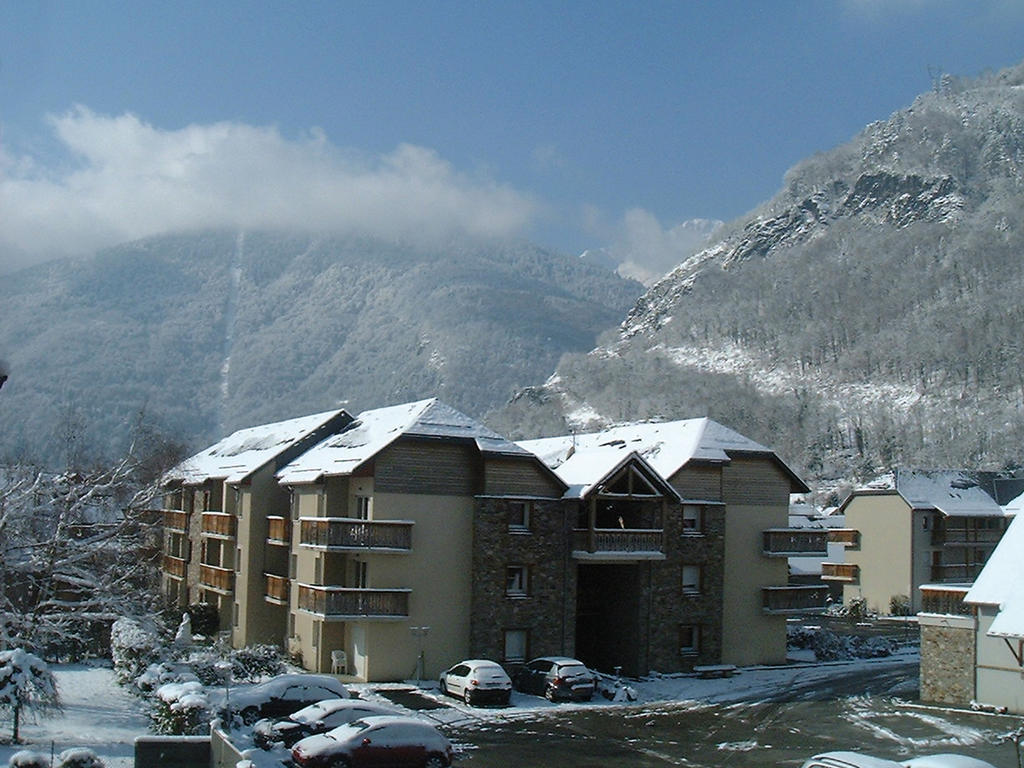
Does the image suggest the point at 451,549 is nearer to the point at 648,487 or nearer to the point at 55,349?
the point at 648,487

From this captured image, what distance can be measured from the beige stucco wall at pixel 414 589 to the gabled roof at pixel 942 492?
166 feet

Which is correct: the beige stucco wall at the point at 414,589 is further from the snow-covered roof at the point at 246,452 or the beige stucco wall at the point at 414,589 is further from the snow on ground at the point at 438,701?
the snow-covered roof at the point at 246,452

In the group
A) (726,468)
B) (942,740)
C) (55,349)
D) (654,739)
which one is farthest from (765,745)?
(55,349)

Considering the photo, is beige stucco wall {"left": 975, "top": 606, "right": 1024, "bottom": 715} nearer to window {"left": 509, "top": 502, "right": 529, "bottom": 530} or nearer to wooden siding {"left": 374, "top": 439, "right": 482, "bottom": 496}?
window {"left": 509, "top": 502, "right": 529, "bottom": 530}

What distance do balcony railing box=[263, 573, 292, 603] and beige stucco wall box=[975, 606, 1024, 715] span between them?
28695 millimetres

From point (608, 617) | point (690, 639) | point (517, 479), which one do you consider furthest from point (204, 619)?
A: point (690, 639)

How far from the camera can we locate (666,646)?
161 ft

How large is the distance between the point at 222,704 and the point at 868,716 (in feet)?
74.8

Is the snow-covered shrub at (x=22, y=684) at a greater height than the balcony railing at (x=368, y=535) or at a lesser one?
lesser

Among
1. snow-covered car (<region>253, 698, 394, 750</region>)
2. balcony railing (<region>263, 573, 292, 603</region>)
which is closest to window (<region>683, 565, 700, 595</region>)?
balcony railing (<region>263, 573, 292, 603</region>)

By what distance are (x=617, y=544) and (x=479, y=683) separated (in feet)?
33.3

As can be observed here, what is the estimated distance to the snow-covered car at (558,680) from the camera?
137 feet

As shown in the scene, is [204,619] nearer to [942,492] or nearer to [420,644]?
[420,644]

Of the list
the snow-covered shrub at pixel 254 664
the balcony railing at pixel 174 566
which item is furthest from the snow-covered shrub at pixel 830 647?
the balcony railing at pixel 174 566
